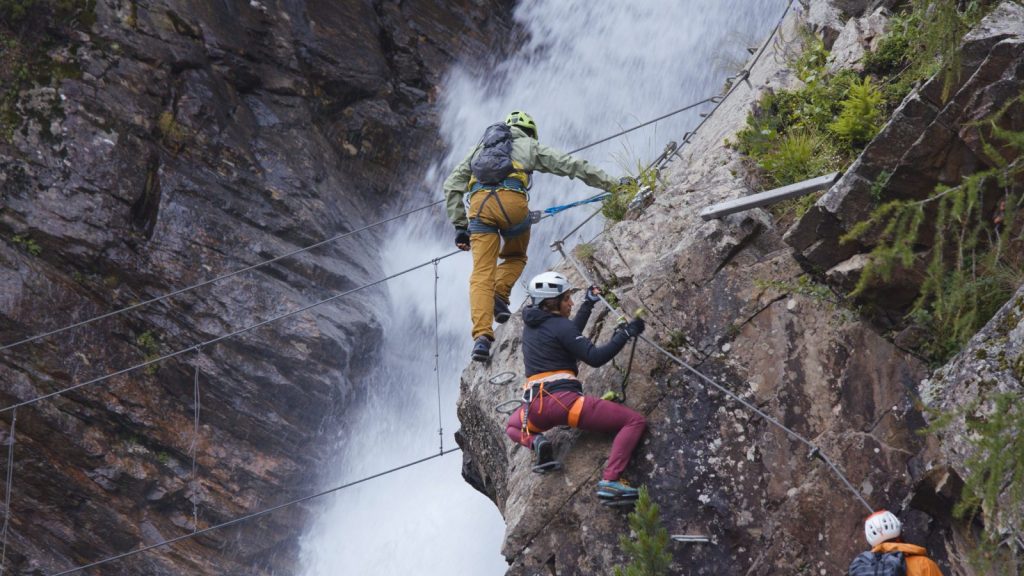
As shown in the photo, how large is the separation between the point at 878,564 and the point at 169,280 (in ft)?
37.6

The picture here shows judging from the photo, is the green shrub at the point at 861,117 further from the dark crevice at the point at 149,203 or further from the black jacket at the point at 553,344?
the dark crevice at the point at 149,203

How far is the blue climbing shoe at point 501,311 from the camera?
30.5 ft

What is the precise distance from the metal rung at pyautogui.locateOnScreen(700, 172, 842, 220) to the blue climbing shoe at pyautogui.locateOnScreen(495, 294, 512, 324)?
7.25 feet

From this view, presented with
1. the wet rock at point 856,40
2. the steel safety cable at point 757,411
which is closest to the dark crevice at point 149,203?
the steel safety cable at point 757,411

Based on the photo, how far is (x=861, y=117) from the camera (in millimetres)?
7828

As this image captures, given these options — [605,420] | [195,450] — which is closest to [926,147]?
[605,420]

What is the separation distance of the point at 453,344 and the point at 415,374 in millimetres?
844

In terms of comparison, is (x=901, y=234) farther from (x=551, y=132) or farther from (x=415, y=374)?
(x=551, y=132)

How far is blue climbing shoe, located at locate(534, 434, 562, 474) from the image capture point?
24.4ft

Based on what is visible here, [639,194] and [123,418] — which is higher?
[639,194]

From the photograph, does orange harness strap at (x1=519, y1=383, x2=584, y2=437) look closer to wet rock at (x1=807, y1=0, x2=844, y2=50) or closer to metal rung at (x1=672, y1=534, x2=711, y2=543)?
metal rung at (x1=672, y1=534, x2=711, y2=543)

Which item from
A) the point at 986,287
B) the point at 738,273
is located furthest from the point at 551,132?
the point at 986,287

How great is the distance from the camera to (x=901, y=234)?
13.8 ft

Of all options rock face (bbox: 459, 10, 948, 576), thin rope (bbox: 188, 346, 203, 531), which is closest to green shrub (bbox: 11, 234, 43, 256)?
thin rope (bbox: 188, 346, 203, 531)
